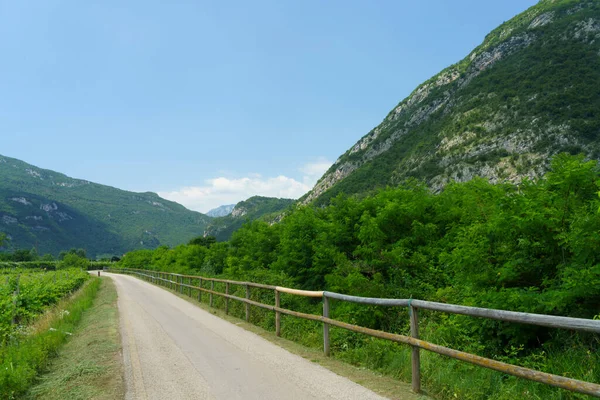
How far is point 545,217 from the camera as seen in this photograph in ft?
19.2

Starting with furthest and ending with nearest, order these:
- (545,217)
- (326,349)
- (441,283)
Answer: (441,283)
(326,349)
(545,217)

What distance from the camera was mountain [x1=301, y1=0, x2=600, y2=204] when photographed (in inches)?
3563

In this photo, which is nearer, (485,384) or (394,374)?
(485,384)

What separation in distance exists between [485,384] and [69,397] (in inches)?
204

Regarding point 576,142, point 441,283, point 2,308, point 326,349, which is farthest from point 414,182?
point 576,142

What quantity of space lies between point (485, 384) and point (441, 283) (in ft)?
20.6

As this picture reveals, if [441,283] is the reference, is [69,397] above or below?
below

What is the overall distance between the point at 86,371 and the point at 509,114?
118 meters

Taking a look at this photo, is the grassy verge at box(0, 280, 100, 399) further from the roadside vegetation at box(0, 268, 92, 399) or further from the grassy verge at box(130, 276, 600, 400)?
the grassy verge at box(130, 276, 600, 400)

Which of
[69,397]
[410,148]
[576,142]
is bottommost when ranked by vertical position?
[69,397]

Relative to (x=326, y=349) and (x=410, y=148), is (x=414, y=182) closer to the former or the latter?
(x=326, y=349)

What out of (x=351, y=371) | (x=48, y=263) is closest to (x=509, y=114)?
(x=351, y=371)

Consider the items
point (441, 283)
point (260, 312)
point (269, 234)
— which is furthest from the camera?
point (269, 234)

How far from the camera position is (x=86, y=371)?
659cm
